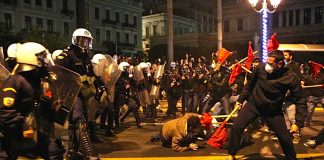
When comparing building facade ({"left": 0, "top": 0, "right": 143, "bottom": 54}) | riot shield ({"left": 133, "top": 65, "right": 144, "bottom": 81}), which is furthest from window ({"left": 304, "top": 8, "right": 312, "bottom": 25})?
riot shield ({"left": 133, "top": 65, "right": 144, "bottom": 81})

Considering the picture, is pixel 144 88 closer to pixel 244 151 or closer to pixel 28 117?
pixel 244 151

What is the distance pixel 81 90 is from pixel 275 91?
3014 mm

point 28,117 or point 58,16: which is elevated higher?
point 58,16

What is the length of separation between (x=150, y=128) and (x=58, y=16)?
47705mm

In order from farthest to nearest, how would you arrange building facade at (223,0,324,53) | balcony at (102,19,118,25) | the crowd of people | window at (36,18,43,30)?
balcony at (102,19,118,25), building facade at (223,0,324,53), window at (36,18,43,30), the crowd of people

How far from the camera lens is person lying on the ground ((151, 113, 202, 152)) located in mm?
6711

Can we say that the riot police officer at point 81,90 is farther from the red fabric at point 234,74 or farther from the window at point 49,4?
the window at point 49,4

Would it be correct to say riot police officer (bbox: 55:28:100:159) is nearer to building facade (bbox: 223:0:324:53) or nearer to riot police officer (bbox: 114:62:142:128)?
riot police officer (bbox: 114:62:142:128)

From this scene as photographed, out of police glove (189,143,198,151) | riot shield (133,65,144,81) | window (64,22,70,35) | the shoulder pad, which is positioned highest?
window (64,22,70,35)

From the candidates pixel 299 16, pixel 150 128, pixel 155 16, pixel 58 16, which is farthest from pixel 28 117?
pixel 155 16

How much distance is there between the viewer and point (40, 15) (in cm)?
5147

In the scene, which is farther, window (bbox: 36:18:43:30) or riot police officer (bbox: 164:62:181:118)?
window (bbox: 36:18:43:30)

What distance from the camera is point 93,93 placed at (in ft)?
22.0

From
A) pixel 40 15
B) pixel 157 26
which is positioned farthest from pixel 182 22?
pixel 40 15
